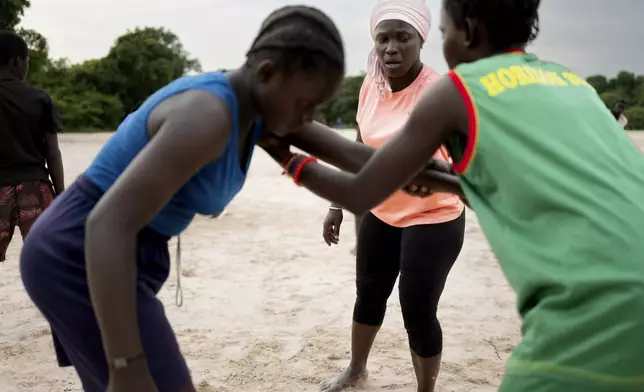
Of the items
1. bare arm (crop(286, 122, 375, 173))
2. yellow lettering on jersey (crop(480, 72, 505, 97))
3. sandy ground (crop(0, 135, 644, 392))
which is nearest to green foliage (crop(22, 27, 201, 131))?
sandy ground (crop(0, 135, 644, 392))

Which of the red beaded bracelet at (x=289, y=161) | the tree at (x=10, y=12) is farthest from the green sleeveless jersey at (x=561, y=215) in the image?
the tree at (x=10, y=12)

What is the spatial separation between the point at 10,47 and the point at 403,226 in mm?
2973

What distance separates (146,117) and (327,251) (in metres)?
5.40

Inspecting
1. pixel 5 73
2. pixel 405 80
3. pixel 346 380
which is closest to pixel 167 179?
pixel 405 80

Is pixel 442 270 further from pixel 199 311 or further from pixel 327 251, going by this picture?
pixel 327 251

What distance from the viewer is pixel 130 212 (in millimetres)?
1510

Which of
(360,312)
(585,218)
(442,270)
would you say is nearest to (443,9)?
(585,218)

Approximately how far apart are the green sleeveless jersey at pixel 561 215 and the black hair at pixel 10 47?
12.1 feet

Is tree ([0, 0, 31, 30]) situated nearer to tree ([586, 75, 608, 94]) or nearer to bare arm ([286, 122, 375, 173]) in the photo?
tree ([586, 75, 608, 94])

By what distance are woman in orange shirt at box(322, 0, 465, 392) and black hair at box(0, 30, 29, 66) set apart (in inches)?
96.7

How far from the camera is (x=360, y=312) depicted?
3535 mm

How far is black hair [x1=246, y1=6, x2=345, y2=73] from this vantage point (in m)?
1.73

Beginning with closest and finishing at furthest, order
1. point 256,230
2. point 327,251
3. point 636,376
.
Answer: point 636,376
point 327,251
point 256,230

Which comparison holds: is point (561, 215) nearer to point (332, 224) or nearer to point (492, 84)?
point (492, 84)
